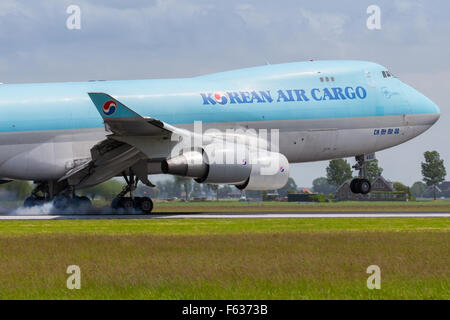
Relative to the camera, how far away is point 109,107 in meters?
33.0

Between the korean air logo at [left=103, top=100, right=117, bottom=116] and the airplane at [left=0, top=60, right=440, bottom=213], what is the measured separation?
0.14ft

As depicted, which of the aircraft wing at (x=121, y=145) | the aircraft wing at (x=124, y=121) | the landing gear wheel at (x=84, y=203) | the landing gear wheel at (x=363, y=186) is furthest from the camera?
the landing gear wheel at (x=363, y=186)

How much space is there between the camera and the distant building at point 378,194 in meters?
135

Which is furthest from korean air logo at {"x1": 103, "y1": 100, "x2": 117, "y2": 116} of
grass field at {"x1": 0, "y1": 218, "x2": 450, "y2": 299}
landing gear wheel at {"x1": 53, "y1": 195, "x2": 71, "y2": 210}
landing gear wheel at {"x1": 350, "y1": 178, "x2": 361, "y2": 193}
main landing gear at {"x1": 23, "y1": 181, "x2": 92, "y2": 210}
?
landing gear wheel at {"x1": 350, "y1": 178, "x2": 361, "y2": 193}

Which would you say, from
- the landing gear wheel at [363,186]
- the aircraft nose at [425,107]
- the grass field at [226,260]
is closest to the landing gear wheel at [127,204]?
the grass field at [226,260]

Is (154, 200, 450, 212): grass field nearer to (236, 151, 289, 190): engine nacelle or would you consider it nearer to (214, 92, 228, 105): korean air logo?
(214, 92, 228, 105): korean air logo

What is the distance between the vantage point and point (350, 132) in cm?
4050

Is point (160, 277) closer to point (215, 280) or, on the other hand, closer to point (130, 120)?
point (215, 280)

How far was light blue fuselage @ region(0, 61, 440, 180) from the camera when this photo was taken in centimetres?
3688

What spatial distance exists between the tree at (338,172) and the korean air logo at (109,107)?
144 metres

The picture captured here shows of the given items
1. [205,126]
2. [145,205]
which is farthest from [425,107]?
[145,205]

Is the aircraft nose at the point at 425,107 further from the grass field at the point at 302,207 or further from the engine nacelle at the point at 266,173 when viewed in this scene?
the grass field at the point at 302,207

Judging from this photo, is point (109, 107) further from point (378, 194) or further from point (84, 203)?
point (378, 194)
